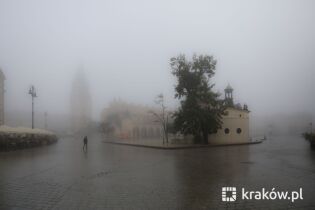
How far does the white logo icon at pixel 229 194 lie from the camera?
30.0 ft

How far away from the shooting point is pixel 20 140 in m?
33.8

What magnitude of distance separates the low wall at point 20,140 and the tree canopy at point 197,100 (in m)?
15.6

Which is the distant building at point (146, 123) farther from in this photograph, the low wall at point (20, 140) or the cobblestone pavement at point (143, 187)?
the cobblestone pavement at point (143, 187)

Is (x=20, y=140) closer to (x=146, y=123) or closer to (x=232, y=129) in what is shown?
(x=232, y=129)

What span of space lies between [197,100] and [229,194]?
3082cm

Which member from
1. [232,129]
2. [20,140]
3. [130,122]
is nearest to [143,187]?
[20,140]

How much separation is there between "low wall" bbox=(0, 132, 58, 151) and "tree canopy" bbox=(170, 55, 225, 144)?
15.6m

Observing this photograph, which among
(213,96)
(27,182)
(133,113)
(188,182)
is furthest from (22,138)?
(133,113)

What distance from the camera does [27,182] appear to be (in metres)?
12.4

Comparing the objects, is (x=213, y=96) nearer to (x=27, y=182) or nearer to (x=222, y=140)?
(x=222, y=140)

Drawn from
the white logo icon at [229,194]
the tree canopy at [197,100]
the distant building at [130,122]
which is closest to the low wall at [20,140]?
the tree canopy at [197,100]

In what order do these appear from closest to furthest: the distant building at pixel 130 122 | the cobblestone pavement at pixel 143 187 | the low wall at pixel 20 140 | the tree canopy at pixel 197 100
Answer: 1. the cobblestone pavement at pixel 143 187
2. the low wall at pixel 20 140
3. the tree canopy at pixel 197 100
4. the distant building at pixel 130 122

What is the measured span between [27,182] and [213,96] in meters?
30.6

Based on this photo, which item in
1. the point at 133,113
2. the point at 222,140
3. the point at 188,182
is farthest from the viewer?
the point at 133,113
